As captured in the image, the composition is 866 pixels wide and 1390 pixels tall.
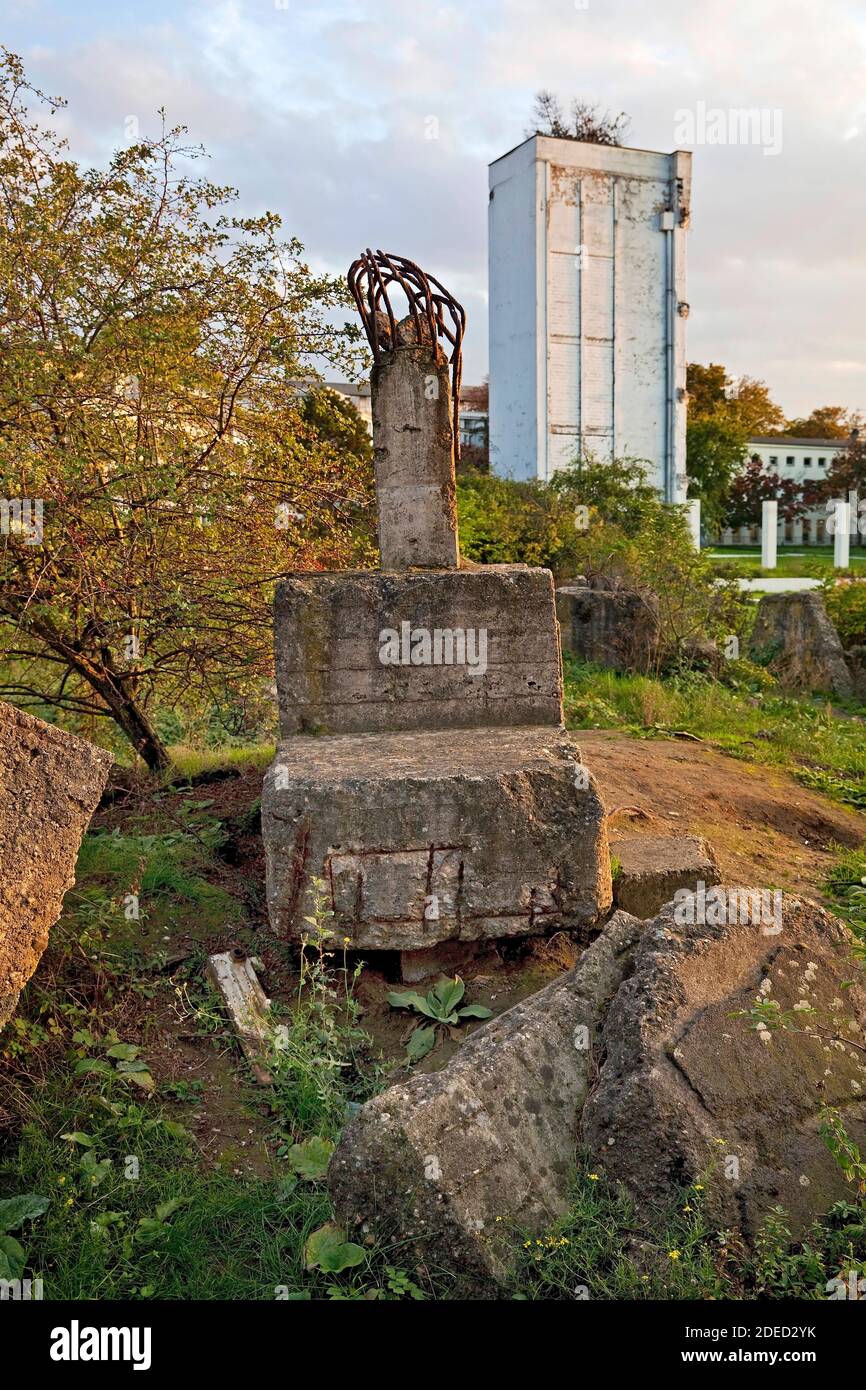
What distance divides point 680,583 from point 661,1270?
9150 mm

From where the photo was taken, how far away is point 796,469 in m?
63.3

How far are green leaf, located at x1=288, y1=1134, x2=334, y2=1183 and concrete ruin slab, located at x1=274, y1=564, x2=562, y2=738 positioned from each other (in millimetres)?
2010

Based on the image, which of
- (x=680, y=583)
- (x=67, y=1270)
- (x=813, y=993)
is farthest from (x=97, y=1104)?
(x=680, y=583)

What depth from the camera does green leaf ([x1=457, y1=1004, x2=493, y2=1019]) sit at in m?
3.79

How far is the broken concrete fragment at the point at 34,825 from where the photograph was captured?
3.05 meters

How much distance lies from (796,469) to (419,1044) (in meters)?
64.9

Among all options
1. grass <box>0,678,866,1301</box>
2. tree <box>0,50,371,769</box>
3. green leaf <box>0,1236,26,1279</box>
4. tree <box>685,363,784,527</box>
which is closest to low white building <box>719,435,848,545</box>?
tree <box>685,363,784,527</box>

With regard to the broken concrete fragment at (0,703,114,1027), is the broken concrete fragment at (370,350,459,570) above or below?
above

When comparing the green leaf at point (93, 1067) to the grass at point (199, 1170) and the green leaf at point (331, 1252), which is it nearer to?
the grass at point (199, 1170)

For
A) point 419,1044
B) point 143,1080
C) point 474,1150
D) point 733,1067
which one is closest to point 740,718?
point 419,1044

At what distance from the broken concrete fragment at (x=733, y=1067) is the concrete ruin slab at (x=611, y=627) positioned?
7.07 meters

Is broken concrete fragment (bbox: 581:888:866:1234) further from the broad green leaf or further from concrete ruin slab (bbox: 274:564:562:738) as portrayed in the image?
concrete ruin slab (bbox: 274:564:562:738)

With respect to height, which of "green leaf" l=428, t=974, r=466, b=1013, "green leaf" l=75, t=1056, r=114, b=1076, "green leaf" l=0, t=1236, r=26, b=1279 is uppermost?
"green leaf" l=428, t=974, r=466, b=1013

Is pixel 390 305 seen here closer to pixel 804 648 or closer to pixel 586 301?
pixel 804 648
